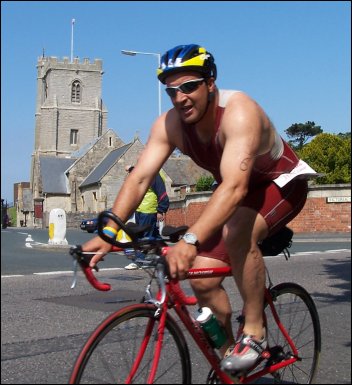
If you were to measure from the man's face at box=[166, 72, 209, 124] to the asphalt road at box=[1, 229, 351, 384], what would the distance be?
115 cm

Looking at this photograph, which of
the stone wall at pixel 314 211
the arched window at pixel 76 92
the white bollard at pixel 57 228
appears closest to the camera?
the stone wall at pixel 314 211

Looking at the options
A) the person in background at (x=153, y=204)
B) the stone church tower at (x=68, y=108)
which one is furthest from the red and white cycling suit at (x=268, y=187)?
the stone church tower at (x=68, y=108)

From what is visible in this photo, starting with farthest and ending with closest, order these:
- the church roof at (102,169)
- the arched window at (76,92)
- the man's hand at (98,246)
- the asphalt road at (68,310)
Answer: the arched window at (76,92) < the church roof at (102,169) < the asphalt road at (68,310) < the man's hand at (98,246)

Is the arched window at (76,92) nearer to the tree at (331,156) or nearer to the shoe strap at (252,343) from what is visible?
the tree at (331,156)

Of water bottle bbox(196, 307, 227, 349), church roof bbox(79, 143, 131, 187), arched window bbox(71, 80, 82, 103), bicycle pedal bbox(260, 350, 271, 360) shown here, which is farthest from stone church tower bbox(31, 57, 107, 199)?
water bottle bbox(196, 307, 227, 349)

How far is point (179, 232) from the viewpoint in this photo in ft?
9.18

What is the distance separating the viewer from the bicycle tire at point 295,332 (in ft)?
12.5

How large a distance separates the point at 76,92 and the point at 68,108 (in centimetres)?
403

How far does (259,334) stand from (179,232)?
96 cm

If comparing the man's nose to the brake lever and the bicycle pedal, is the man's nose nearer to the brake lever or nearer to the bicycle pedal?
the brake lever

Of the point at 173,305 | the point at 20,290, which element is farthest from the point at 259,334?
the point at 20,290

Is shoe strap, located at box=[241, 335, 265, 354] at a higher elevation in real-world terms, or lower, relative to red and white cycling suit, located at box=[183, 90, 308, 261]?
lower

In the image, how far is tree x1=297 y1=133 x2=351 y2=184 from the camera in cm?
656

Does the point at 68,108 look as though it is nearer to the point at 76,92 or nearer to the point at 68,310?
the point at 76,92
